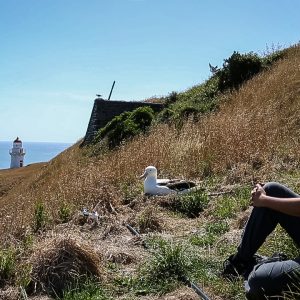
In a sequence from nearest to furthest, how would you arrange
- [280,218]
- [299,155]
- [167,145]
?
[280,218], [299,155], [167,145]

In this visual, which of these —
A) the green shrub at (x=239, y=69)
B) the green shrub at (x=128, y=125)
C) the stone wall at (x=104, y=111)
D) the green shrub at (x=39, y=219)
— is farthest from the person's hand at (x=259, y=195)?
the stone wall at (x=104, y=111)

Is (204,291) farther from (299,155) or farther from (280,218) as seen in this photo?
(299,155)

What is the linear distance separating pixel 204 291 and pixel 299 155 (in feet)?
15.5

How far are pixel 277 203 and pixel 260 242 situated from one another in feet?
1.76

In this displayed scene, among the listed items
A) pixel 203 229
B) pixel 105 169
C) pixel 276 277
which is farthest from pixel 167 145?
pixel 276 277

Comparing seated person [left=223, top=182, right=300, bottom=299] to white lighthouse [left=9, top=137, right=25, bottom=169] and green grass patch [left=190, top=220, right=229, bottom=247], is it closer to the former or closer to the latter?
green grass patch [left=190, top=220, right=229, bottom=247]

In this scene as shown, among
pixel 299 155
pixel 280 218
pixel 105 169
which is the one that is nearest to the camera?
pixel 280 218

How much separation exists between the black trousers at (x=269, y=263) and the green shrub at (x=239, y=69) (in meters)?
15.0

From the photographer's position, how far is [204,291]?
144 inches

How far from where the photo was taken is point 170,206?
22.0 ft

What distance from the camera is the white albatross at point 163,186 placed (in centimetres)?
719

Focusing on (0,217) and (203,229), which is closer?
(203,229)

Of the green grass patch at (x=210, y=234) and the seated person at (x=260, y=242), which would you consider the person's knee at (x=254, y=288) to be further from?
the green grass patch at (x=210, y=234)

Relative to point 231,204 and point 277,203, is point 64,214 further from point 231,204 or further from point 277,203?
point 277,203
